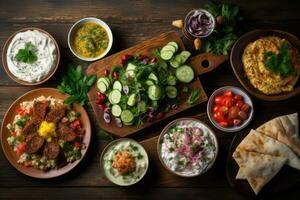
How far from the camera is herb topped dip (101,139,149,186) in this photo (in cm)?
512

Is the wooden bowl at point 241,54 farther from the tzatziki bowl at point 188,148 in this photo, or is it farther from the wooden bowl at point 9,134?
the wooden bowl at point 9,134

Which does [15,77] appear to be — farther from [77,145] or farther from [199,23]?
[199,23]

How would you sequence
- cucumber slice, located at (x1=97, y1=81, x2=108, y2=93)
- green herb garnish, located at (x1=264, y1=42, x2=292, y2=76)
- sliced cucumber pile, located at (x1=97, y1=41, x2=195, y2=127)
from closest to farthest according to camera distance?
green herb garnish, located at (x1=264, y1=42, x2=292, y2=76)
sliced cucumber pile, located at (x1=97, y1=41, x2=195, y2=127)
cucumber slice, located at (x1=97, y1=81, x2=108, y2=93)

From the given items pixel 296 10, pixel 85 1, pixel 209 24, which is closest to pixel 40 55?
pixel 85 1

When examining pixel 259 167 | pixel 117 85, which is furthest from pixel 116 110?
pixel 259 167

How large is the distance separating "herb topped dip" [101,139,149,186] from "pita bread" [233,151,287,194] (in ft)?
3.49

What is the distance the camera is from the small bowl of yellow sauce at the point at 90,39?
5.46 metres

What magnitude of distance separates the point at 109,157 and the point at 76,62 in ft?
4.12

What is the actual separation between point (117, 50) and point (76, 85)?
2.16 ft

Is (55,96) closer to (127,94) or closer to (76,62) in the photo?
(76,62)

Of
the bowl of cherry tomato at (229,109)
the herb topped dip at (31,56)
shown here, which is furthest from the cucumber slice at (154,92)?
the herb topped dip at (31,56)

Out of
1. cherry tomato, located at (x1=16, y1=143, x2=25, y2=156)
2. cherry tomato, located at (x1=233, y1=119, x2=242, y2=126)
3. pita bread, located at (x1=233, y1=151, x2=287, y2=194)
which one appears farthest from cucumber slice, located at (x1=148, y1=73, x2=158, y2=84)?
cherry tomato, located at (x1=16, y1=143, x2=25, y2=156)

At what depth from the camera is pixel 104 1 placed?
569 centimetres

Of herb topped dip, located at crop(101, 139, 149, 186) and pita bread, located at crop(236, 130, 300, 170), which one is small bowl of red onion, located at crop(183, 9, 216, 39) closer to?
pita bread, located at crop(236, 130, 300, 170)
